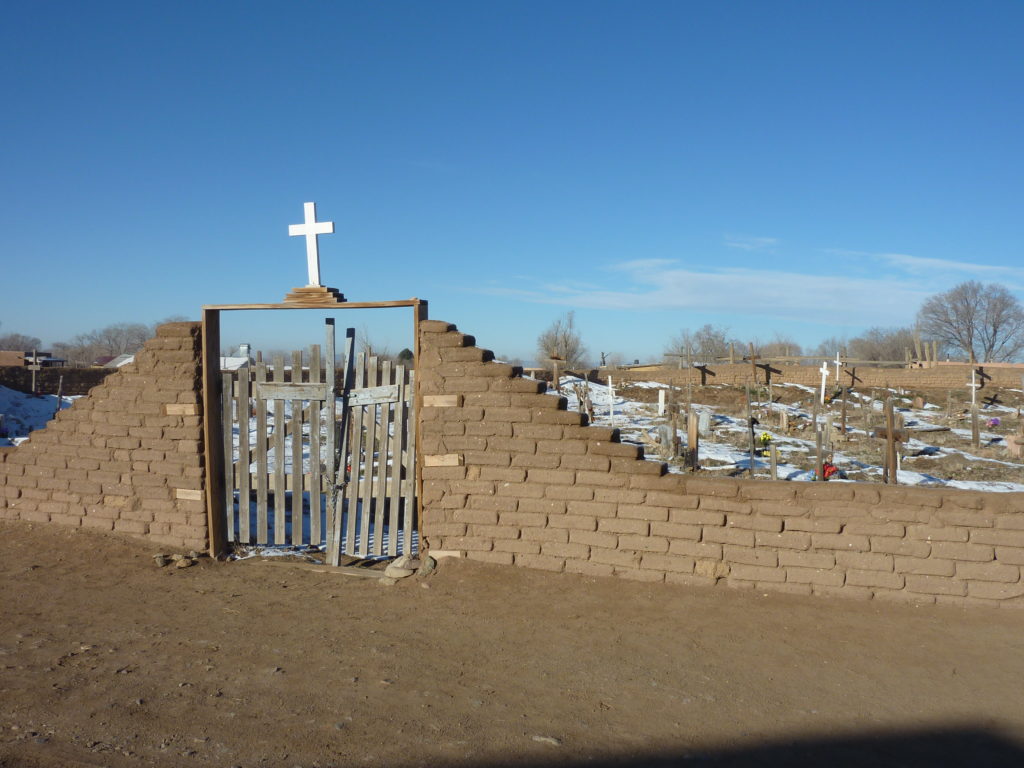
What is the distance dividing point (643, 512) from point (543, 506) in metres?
0.80

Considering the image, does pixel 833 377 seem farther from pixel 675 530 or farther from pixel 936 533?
pixel 675 530

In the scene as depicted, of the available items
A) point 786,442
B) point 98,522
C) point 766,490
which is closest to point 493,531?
point 766,490

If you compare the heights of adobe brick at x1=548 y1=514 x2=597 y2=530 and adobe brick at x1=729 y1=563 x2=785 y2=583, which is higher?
adobe brick at x1=548 y1=514 x2=597 y2=530

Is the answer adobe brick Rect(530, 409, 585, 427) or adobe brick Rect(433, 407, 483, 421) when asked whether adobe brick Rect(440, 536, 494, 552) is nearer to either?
adobe brick Rect(433, 407, 483, 421)

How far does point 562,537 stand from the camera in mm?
6176

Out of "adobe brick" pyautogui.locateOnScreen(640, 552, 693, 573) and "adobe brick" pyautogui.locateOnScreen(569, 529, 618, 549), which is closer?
"adobe brick" pyautogui.locateOnScreen(640, 552, 693, 573)

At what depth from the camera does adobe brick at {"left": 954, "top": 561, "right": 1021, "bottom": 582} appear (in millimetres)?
5367

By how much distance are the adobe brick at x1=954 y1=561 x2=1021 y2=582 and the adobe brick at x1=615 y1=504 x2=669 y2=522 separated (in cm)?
207

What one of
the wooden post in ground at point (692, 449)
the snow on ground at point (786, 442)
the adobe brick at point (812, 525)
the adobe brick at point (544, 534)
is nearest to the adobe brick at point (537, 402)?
the adobe brick at point (544, 534)

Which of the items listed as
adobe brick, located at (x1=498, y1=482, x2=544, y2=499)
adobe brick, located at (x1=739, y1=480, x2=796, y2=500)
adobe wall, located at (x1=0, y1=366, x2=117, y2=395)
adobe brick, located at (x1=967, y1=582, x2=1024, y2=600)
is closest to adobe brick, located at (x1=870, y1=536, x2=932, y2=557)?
adobe brick, located at (x1=967, y1=582, x2=1024, y2=600)

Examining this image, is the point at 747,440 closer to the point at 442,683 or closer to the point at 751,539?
the point at 751,539

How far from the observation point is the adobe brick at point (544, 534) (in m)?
6.17

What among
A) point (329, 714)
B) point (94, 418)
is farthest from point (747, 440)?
point (329, 714)

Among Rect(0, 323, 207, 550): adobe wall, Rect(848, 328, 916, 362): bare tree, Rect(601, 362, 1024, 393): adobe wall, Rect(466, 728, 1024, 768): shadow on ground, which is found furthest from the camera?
Rect(848, 328, 916, 362): bare tree
